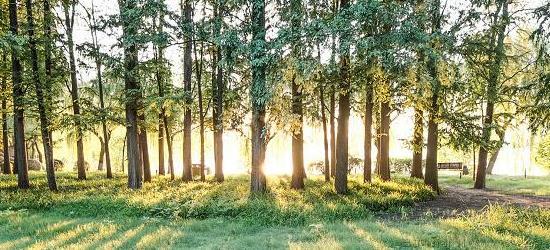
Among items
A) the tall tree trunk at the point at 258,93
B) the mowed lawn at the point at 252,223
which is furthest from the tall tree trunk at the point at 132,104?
the tall tree trunk at the point at 258,93

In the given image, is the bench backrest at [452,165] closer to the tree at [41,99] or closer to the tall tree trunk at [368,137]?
the tall tree trunk at [368,137]

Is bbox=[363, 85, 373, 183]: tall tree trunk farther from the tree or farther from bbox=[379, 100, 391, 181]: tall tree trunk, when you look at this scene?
the tree

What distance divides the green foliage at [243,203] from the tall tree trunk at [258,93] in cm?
81

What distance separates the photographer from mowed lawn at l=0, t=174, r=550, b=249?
26.6ft

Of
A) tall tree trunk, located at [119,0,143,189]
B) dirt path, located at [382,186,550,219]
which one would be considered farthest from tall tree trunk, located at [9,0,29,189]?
dirt path, located at [382,186,550,219]

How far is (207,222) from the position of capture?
34.5ft

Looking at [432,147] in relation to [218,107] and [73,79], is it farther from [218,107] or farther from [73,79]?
[73,79]

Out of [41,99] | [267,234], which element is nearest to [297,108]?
[267,234]

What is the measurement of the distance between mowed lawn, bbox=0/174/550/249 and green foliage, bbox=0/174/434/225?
0.03m

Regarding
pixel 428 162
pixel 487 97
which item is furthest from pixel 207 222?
pixel 487 97

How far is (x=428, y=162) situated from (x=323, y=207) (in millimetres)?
7940

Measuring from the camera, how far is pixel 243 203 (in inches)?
488

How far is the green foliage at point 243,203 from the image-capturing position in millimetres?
11578

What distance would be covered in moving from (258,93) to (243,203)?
353 cm
